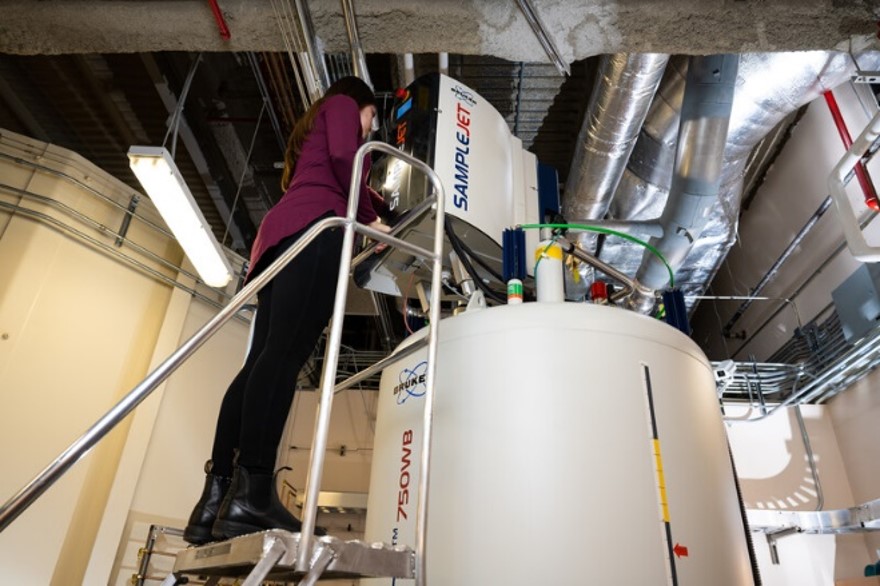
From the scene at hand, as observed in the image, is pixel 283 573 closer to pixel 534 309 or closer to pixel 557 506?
pixel 557 506

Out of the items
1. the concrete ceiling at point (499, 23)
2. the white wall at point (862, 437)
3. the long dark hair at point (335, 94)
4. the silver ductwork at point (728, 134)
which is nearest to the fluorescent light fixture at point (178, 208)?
the concrete ceiling at point (499, 23)

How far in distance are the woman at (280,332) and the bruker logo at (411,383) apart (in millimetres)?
407

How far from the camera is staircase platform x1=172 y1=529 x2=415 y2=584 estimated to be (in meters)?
0.91

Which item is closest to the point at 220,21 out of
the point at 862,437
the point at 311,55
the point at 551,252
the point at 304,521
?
the point at 311,55

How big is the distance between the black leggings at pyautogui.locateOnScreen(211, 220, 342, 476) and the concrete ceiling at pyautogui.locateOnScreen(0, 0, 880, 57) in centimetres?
134

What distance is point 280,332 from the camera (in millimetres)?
1318

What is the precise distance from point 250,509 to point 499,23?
2038 millimetres

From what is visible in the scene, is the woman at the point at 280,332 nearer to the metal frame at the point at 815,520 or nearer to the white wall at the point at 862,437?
the metal frame at the point at 815,520

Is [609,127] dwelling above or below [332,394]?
above

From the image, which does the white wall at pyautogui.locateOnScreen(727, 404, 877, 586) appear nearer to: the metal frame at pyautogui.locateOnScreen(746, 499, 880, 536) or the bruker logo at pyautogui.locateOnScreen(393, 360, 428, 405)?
the metal frame at pyautogui.locateOnScreen(746, 499, 880, 536)

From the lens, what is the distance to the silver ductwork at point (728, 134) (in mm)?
2902

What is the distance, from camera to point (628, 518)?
4.41ft

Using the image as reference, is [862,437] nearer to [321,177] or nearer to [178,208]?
[321,177]

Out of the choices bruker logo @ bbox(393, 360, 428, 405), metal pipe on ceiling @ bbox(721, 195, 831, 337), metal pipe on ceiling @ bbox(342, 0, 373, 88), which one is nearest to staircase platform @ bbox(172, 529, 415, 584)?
bruker logo @ bbox(393, 360, 428, 405)
